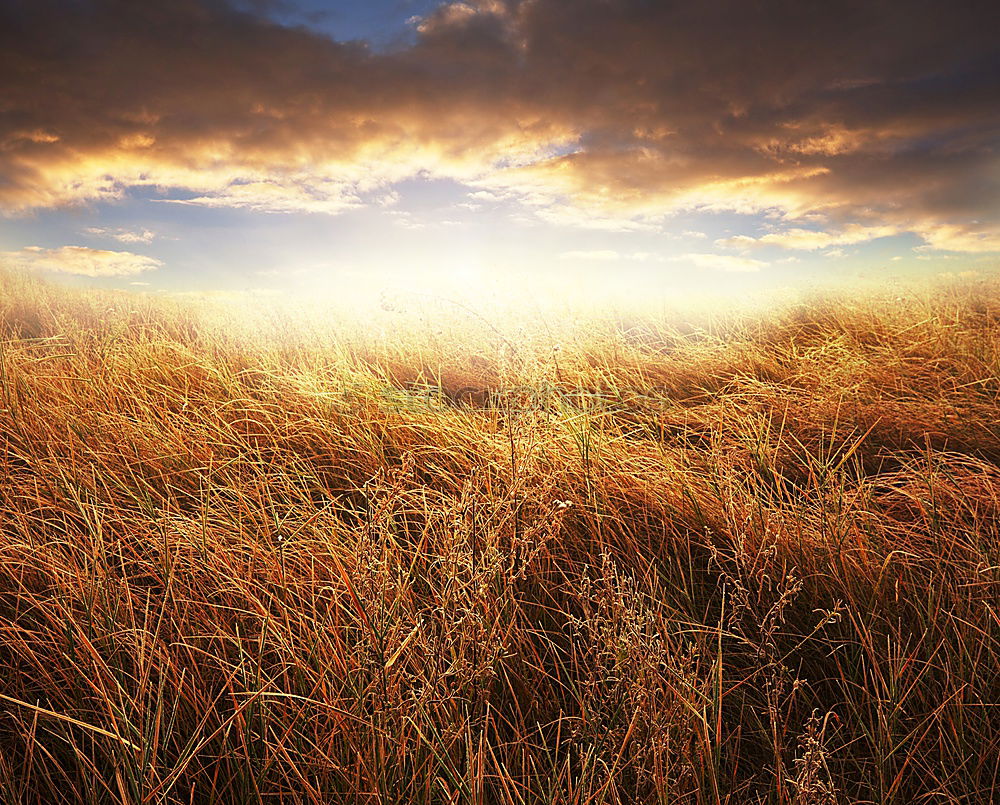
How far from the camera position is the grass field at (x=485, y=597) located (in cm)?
108

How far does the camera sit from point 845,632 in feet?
4.82

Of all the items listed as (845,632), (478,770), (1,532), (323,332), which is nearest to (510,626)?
(478,770)

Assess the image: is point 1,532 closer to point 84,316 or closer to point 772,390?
point 772,390

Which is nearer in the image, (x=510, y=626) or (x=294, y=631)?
(x=510, y=626)

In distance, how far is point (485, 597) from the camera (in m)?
1.38

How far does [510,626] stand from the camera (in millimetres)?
1328

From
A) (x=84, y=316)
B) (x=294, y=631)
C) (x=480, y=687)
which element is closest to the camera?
(x=480, y=687)

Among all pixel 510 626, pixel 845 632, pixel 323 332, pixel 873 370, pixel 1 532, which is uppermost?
pixel 323 332

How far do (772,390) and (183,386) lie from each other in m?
3.37

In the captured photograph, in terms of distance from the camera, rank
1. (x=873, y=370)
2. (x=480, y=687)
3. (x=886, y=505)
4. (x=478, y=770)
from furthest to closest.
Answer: (x=873, y=370)
(x=886, y=505)
(x=480, y=687)
(x=478, y=770)

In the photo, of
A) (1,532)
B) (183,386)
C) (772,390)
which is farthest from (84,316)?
(772,390)

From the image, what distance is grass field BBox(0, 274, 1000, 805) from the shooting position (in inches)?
42.5

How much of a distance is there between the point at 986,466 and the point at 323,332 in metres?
4.41

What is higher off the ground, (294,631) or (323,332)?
(323,332)
